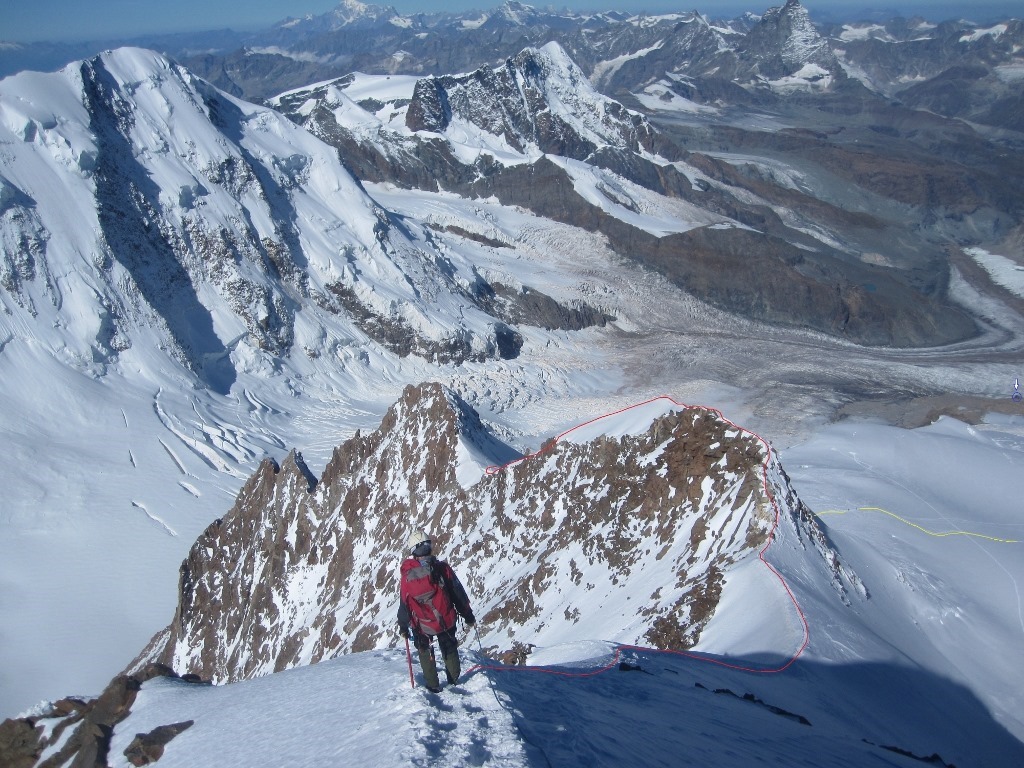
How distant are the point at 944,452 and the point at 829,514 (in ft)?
32.0

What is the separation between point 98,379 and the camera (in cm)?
4153

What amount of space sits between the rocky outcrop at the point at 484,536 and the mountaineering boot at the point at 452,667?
500 cm

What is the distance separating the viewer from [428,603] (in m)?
8.47

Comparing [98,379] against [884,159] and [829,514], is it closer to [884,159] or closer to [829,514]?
[829,514]

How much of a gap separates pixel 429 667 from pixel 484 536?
37.5 ft

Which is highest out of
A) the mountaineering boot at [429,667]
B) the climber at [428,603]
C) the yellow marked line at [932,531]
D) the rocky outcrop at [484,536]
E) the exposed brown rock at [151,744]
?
the climber at [428,603]

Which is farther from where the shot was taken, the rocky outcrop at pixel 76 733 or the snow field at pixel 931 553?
the snow field at pixel 931 553

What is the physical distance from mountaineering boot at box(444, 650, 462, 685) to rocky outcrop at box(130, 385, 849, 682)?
4999 mm

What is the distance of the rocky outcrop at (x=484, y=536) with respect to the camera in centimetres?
1469

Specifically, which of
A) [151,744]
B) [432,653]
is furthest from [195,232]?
[432,653]

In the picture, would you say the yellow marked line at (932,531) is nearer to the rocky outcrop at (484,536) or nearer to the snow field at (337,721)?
the rocky outcrop at (484,536)

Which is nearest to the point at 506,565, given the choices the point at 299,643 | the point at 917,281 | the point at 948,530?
the point at 299,643

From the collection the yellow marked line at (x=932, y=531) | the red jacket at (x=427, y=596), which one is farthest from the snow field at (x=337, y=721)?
the yellow marked line at (x=932, y=531)

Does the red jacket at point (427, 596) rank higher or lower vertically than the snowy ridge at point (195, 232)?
lower
